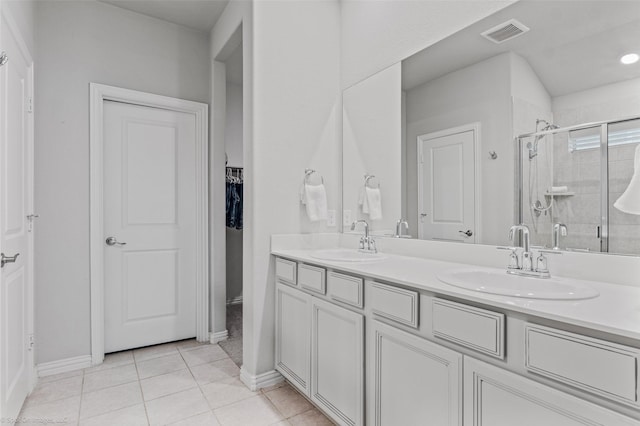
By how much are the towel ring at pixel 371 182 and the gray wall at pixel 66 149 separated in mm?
2007

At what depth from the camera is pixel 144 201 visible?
279 cm

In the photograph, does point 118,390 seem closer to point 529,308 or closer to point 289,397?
point 289,397

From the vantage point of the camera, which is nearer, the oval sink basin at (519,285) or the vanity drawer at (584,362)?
the vanity drawer at (584,362)

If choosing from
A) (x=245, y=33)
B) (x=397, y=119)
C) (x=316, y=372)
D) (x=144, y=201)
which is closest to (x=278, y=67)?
(x=245, y=33)

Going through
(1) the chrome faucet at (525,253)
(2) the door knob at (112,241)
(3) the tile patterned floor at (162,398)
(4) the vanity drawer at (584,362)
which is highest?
(1) the chrome faucet at (525,253)

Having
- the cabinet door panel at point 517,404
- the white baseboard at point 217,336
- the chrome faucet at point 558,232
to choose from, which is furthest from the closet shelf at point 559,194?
the white baseboard at point 217,336

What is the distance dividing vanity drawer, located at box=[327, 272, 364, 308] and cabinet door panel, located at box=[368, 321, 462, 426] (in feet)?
0.46

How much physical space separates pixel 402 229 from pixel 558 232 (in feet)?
2.71

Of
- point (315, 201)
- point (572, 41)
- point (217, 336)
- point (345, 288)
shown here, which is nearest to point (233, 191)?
→ point (217, 336)

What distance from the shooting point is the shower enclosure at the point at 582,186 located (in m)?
1.21

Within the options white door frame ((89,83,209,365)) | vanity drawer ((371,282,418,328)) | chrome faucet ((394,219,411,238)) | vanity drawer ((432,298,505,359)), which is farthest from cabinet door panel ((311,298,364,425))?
white door frame ((89,83,209,365))

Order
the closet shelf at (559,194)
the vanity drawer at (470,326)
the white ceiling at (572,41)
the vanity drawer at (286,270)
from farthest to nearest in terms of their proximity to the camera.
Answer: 1. the vanity drawer at (286,270)
2. the closet shelf at (559,194)
3. the white ceiling at (572,41)
4. the vanity drawer at (470,326)

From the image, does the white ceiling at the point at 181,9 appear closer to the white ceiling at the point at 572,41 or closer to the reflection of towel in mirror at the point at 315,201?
the reflection of towel in mirror at the point at 315,201

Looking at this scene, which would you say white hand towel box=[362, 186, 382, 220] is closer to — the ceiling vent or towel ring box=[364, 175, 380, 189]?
towel ring box=[364, 175, 380, 189]
